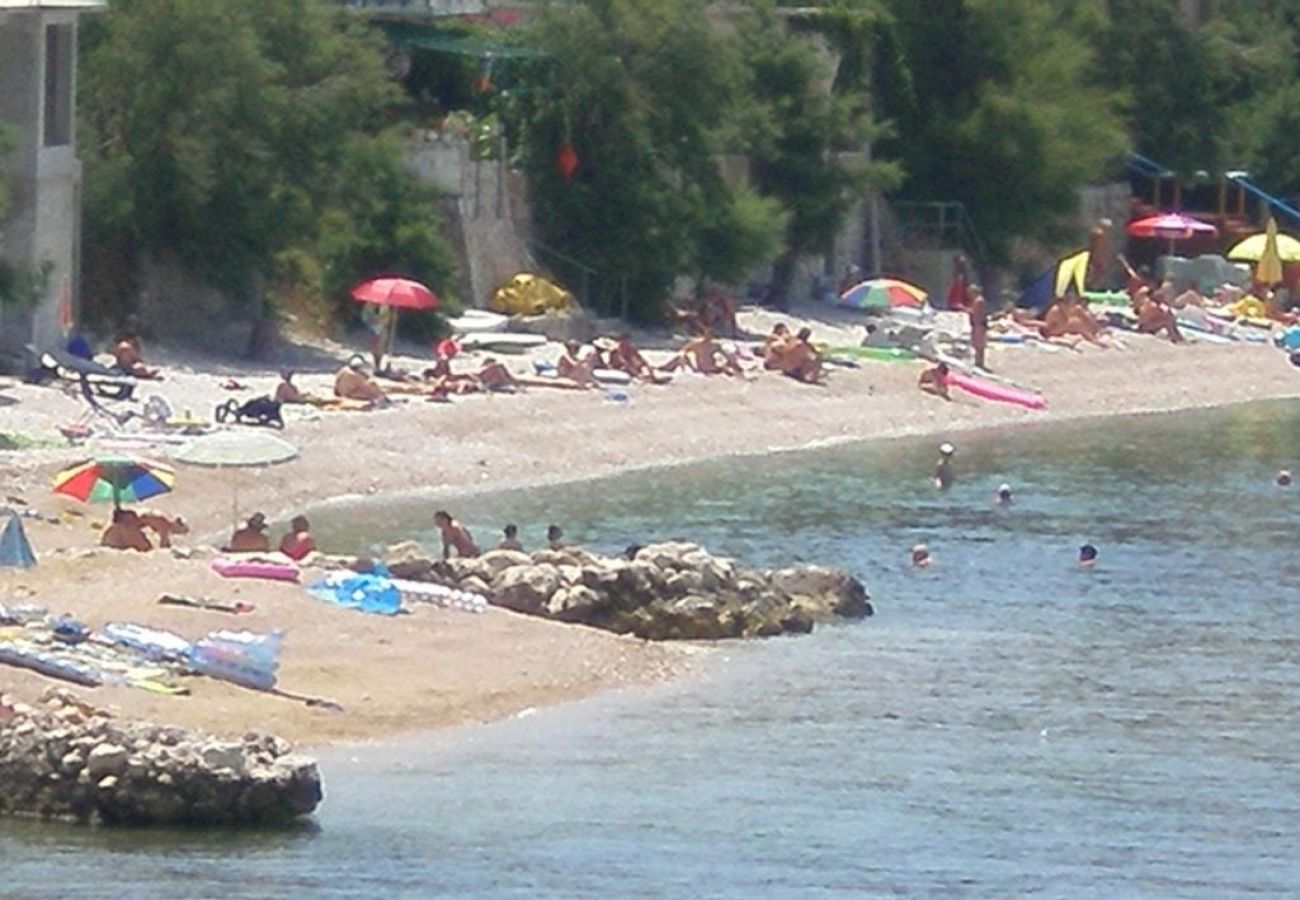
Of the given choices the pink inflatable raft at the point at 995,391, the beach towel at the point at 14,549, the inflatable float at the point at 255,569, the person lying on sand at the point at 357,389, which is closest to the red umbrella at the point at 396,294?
the person lying on sand at the point at 357,389

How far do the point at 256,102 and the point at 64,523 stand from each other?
40.5 feet

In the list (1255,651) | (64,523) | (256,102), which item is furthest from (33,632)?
(256,102)

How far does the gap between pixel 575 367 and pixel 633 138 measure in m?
7.52

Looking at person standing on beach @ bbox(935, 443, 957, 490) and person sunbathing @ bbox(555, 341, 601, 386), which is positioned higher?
person sunbathing @ bbox(555, 341, 601, 386)

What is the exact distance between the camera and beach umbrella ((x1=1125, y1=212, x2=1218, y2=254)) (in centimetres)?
6675

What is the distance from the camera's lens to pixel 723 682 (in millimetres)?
28859

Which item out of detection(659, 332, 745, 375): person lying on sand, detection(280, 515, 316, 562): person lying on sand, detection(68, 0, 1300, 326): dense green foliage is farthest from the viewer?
detection(659, 332, 745, 375): person lying on sand

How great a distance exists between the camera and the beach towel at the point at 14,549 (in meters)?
28.5

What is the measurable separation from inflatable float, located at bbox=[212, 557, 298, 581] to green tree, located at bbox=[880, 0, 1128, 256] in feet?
114

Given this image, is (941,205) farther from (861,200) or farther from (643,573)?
(643,573)

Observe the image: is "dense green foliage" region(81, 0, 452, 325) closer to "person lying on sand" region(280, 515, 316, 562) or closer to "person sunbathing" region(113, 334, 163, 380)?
"person sunbathing" region(113, 334, 163, 380)

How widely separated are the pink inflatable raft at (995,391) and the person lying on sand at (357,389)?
39.5 ft

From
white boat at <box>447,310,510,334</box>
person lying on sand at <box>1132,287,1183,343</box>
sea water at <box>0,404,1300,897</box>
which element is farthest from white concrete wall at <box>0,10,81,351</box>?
person lying on sand at <box>1132,287,1183,343</box>

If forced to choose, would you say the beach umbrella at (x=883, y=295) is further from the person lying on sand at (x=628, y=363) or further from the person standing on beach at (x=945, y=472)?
the person standing on beach at (x=945, y=472)
